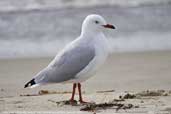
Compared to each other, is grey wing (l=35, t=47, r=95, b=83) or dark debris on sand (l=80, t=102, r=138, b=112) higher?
grey wing (l=35, t=47, r=95, b=83)

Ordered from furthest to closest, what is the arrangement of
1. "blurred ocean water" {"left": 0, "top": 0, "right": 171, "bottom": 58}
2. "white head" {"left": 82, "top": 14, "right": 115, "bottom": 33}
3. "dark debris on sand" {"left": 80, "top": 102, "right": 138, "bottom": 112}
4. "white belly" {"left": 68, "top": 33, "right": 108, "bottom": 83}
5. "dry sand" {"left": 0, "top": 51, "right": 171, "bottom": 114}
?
1. "blurred ocean water" {"left": 0, "top": 0, "right": 171, "bottom": 58}
2. "white head" {"left": 82, "top": 14, "right": 115, "bottom": 33}
3. "white belly" {"left": 68, "top": 33, "right": 108, "bottom": 83}
4. "dry sand" {"left": 0, "top": 51, "right": 171, "bottom": 114}
5. "dark debris on sand" {"left": 80, "top": 102, "right": 138, "bottom": 112}

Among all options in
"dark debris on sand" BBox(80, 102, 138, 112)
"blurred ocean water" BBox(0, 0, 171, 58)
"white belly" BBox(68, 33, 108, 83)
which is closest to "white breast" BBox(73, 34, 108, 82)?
"white belly" BBox(68, 33, 108, 83)

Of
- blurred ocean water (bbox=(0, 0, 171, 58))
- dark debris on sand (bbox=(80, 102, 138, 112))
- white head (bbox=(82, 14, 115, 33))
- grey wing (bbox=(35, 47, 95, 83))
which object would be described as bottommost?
dark debris on sand (bbox=(80, 102, 138, 112))

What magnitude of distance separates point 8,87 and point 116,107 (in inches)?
114

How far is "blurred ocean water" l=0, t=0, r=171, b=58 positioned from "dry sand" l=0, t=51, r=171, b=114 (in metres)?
0.94

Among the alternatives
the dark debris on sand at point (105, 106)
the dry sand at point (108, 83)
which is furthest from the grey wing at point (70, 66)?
the dark debris on sand at point (105, 106)

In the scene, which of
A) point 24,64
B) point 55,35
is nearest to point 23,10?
point 55,35

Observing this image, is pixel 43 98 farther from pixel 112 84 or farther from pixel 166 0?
pixel 166 0

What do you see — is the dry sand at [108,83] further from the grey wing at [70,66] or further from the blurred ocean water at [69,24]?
the blurred ocean water at [69,24]

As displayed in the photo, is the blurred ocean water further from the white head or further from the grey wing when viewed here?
the grey wing

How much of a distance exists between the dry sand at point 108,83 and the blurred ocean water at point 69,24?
37.0 inches

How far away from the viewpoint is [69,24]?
45.1 ft

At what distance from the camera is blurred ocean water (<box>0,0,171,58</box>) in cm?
1141

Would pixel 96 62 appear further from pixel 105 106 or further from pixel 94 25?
pixel 105 106
